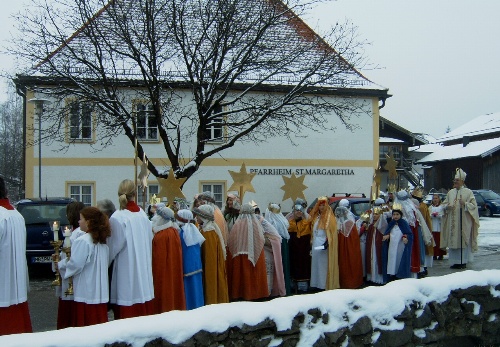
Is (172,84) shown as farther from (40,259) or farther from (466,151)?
(466,151)

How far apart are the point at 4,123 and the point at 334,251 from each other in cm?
5378

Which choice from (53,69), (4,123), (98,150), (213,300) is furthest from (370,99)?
(4,123)

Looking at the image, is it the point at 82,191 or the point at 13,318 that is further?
the point at 82,191

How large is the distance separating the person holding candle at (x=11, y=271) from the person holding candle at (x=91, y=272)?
435 millimetres

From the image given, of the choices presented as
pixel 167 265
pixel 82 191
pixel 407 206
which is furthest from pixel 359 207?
pixel 82 191

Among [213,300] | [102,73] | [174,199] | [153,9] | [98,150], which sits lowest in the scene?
[213,300]

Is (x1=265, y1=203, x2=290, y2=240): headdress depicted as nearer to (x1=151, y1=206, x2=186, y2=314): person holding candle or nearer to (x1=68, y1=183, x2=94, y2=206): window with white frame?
(x1=151, y1=206, x2=186, y2=314): person holding candle

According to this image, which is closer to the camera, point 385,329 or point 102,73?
point 385,329

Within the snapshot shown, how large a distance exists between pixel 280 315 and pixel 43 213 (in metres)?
8.37

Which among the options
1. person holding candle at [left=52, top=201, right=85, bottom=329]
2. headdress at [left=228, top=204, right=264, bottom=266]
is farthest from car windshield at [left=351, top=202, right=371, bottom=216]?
person holding candle at [left=52, top=201, right=85, bottom=329]

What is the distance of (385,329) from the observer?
5422 millimetres

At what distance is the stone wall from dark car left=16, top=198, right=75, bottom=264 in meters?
7.05

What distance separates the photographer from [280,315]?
4.83 metres

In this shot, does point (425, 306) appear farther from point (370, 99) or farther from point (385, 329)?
point (370, 99)
